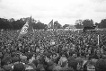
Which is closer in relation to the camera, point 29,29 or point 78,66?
point 78,66

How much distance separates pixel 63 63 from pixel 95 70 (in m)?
1.99

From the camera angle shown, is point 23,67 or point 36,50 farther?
point 36,50

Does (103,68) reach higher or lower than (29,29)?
lower

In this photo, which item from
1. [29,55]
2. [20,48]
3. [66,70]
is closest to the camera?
[66,70]

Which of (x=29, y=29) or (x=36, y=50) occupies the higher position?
(x=29, y=29)

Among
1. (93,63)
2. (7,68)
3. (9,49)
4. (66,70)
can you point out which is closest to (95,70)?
(93,63)

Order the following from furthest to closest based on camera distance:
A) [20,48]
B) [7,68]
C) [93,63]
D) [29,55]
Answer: [20,48], [29,55], [93,63], [7,68]

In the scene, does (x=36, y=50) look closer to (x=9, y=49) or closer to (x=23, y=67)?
(x=9, y=49)

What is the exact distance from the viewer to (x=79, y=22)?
120750 mm

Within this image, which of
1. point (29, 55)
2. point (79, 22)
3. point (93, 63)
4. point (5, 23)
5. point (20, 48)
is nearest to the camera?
point (93, 63)

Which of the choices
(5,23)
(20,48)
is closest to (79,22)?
(5,23)

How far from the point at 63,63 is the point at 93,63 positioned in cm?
185

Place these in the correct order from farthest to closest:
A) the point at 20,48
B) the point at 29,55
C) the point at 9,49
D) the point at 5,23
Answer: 1. the point at 5,23
2. the point at 20,48
3. the point at 9,49
4. the point at 29,55

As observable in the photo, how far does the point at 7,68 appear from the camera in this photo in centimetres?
884
